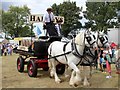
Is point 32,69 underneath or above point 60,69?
above

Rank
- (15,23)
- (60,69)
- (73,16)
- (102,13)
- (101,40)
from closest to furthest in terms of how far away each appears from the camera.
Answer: (101,40), (60,69), (102,13), (73,16), (15,23)

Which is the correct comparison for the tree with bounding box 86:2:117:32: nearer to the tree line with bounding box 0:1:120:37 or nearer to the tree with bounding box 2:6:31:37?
the tree line with bounding box 0:1:120:37

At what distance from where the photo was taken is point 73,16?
129 ft

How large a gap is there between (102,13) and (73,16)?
719 centimetres

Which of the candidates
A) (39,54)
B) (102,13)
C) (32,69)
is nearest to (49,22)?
(39,54)

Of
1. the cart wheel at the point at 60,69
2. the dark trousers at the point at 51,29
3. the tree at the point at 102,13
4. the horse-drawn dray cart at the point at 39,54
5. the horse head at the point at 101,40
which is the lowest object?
the cart wheel at the point at 60,69

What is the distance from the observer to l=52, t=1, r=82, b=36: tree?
38156 mm

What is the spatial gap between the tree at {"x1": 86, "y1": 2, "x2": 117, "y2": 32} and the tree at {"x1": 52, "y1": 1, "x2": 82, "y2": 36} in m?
3.90

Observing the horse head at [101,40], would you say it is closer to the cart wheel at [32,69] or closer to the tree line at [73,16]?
the cart wheel at [32,69]

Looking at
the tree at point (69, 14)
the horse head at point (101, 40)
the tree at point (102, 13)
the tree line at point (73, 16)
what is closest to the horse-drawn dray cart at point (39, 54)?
the horse head at point (101, 40)

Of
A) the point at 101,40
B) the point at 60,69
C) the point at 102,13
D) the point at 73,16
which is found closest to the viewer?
the point at 101,40

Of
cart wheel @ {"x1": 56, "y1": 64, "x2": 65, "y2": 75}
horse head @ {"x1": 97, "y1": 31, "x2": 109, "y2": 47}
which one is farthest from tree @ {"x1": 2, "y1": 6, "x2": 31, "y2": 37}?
horse head @ {"x1": 97, "y1": 31, "x2": 109, "y2": 47}

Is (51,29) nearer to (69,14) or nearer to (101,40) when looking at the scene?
(101,40)

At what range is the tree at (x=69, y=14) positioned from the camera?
3816 cm
